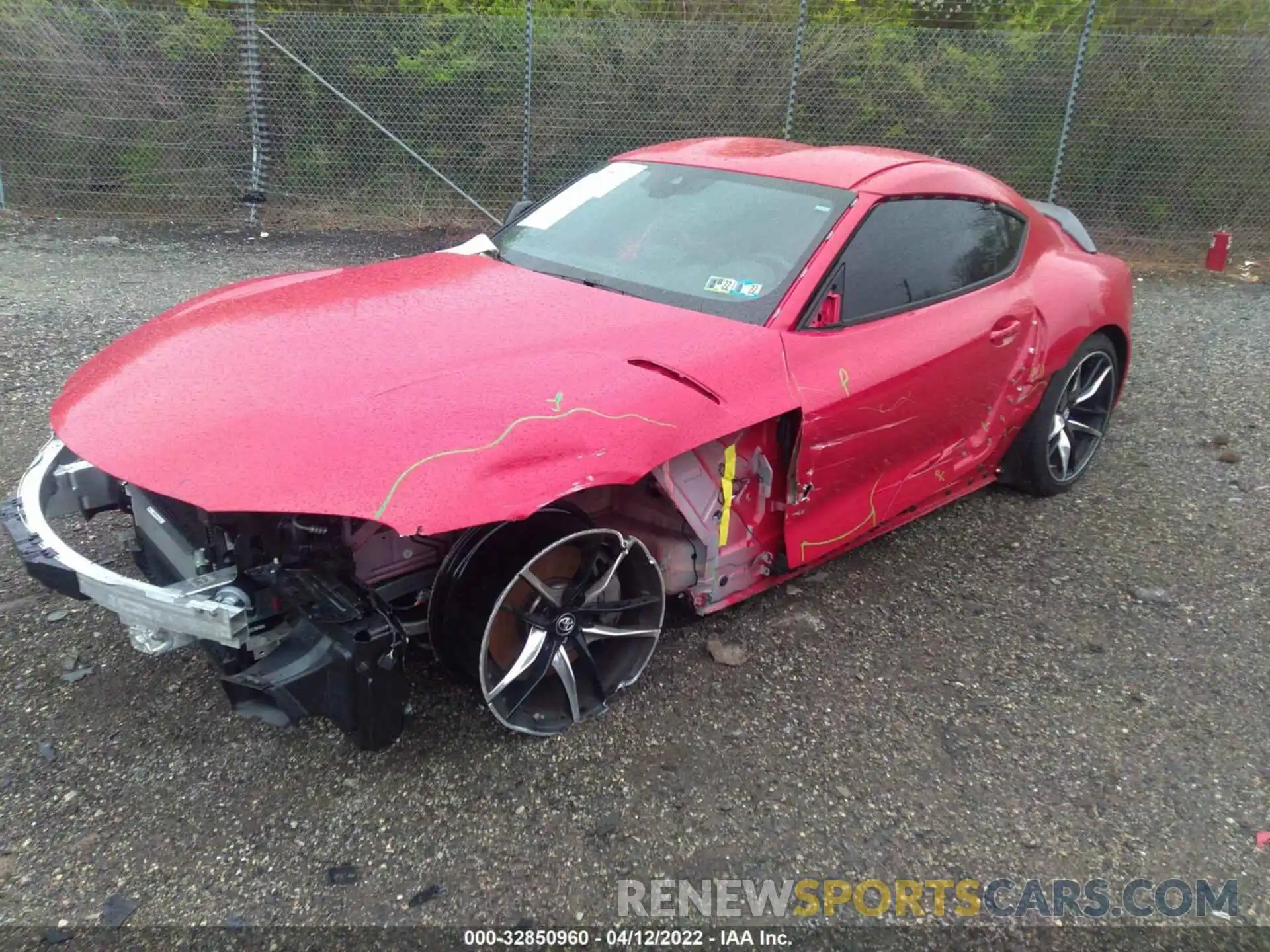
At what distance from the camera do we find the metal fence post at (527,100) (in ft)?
28.5

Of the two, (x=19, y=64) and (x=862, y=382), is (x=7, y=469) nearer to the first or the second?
(x=862, y=382)

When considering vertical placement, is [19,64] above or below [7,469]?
above

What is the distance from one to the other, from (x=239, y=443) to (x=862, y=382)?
189 cm

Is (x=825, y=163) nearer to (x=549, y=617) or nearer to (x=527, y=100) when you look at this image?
(x=549, y=617)

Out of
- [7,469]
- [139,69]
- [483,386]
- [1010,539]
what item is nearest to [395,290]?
[483,386]

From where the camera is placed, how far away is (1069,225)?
470 cm

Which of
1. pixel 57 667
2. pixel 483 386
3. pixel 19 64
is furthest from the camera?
pixel 19 64

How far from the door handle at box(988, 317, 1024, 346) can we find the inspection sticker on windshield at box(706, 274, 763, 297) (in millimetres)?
1090

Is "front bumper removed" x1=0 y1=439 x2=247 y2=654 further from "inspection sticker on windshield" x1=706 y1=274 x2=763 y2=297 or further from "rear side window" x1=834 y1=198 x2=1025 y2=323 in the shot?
"rear side window" x1=834 y1=198 x2=1025 y2=323

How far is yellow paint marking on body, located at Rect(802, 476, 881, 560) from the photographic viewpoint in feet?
10.4

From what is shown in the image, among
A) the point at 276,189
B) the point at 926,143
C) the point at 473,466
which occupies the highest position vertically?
the point at 473,466

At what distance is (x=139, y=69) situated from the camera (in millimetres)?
9062

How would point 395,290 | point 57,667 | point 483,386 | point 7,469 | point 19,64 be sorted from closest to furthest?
point 483,386, point 57,667, point 395,290, point 7,469, point 19,64

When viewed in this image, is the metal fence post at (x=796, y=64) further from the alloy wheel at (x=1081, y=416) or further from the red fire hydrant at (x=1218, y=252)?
the alloy wheel at (x=1081, y=416)
